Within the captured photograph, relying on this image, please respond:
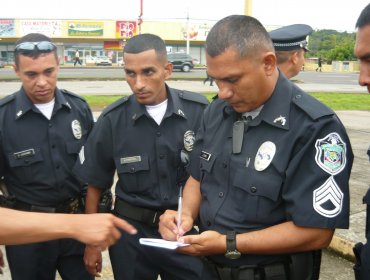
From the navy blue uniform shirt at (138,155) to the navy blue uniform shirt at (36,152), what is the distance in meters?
0.20

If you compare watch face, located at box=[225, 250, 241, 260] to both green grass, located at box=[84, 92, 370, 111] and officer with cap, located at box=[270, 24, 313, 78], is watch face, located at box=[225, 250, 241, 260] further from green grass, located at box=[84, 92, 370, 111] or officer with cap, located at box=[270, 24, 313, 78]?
green grass, located at box=[84, 92, 370, 111]

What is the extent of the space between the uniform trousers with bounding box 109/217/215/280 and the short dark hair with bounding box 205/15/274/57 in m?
1.25

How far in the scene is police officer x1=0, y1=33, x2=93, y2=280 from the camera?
2676 millimetres

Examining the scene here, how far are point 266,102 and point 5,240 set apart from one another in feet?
4.21

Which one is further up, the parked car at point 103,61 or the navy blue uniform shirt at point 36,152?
the parked car at point 103,61

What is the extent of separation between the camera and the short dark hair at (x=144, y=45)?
255 cm

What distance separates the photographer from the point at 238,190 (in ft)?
6.05

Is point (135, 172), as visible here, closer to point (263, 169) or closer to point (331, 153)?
point (263, 169)

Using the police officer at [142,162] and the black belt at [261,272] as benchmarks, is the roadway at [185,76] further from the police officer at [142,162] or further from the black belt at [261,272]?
the black belt at [261,272]

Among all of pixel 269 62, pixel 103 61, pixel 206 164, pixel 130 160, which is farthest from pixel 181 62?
pixel 269 62

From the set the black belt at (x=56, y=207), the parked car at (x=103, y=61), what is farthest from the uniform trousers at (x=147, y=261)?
the parked car at (x=103, y=61)

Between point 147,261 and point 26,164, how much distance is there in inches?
39.1

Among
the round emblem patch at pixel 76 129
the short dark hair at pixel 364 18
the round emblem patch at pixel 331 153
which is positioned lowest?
the round emblem patch at pixel 76 129

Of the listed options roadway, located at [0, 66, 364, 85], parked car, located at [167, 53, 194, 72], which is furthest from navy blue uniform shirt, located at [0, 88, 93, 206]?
parked car, located at [167, 53, 194, 72]
